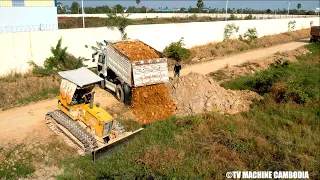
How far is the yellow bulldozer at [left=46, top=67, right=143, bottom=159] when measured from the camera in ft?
30.5

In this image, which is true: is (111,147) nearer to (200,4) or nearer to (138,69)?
(138,69)

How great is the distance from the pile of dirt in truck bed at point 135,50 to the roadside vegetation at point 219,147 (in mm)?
3332

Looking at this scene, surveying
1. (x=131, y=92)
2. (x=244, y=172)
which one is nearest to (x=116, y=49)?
(x=131, y=92)

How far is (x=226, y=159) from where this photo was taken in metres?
9.13

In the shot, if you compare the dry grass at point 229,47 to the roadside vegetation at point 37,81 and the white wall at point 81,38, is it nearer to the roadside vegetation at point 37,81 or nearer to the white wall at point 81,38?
the white wall at point 81,38

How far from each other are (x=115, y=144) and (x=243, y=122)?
551 cm

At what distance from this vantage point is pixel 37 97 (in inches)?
573

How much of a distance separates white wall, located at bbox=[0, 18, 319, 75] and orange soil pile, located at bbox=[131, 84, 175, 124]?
25.2ft

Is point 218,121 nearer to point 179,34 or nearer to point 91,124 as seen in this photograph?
point 91,124

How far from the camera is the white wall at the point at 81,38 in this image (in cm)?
1595

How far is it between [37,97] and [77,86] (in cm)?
606

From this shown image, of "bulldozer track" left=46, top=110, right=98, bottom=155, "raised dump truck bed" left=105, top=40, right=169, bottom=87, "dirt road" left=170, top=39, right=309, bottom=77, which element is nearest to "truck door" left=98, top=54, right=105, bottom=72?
"raised dump truck bed" left=105, top=40, right=169, bottom=87

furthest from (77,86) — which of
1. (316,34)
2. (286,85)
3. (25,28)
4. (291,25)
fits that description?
(291,25)

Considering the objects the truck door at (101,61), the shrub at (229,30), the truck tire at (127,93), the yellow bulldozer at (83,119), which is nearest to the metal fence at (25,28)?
the truck door at (101,61)
